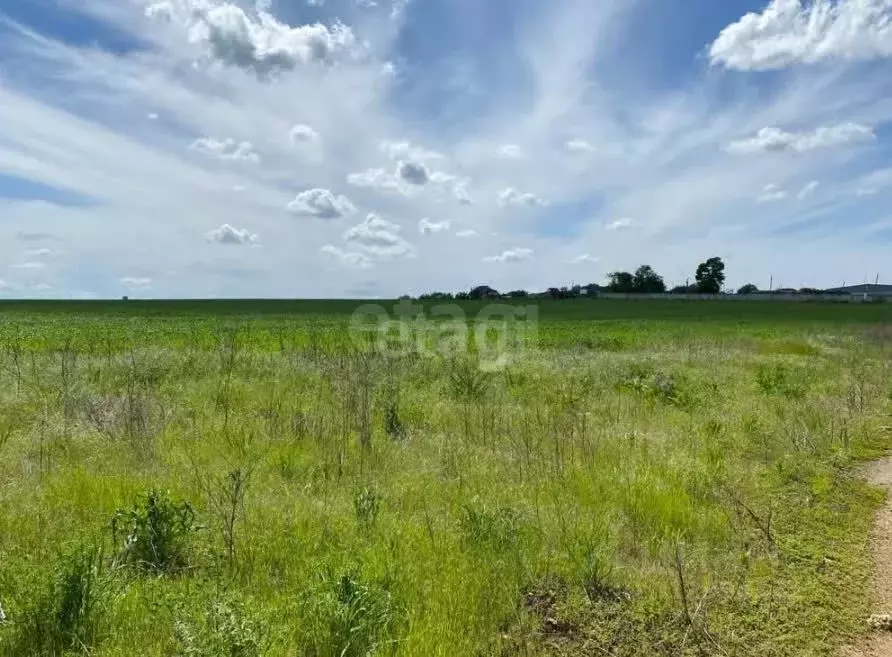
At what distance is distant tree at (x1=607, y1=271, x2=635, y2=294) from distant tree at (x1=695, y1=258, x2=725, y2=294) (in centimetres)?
1452

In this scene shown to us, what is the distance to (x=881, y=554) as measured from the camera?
14.8 feet

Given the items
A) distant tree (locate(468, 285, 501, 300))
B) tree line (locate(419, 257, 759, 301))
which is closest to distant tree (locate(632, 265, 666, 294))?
tree line (locate(419, 257, 759, 301))

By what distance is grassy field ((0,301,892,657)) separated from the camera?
3307mm

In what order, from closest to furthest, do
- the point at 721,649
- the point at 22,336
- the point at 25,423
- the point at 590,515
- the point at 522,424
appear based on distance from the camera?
the point at 721,649 → the point at 590,515 → the point at 25,423 → the point at 522,424 → the point at 22,336

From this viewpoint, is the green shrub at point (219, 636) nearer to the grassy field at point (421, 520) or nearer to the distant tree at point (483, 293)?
the grassy field at point (421, 520)

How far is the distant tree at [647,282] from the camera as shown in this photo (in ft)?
429

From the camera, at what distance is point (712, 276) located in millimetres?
126312

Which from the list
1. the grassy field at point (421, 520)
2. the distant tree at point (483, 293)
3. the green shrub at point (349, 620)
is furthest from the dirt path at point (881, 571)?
A: the distant tree at point (483, 293)

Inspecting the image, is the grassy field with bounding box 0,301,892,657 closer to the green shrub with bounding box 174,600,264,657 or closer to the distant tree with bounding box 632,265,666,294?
the green shrub with bounding box 174,600,264,657

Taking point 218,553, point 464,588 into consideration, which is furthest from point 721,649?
point 218,553

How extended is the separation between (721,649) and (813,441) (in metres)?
5.41

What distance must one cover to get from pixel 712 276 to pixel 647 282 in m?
13.9

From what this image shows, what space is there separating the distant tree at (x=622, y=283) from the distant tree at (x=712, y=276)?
1452 cm

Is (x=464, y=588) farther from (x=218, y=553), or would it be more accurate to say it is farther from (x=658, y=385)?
(x=658, y=385)
